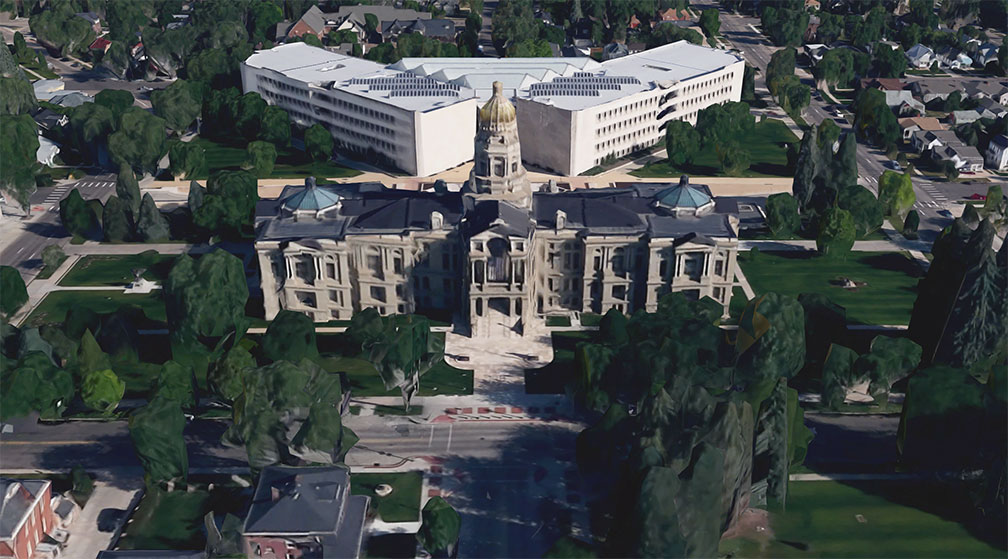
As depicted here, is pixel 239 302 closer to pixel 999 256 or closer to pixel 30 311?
pixel 30 311

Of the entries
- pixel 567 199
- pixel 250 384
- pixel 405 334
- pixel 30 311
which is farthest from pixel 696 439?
pixel 30 311

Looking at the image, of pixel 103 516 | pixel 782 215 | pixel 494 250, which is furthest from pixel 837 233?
pixel 103 516

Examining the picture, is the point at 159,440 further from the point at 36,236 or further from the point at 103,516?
the point at 36,236

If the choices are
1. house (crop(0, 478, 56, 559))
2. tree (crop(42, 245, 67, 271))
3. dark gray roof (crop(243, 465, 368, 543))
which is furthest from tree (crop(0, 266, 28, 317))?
dark gray roof (crop(243, 465, 368, 543))

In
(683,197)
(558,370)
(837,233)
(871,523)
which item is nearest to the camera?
(871,523)

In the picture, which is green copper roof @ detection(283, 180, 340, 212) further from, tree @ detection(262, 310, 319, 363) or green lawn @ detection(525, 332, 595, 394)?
green lawn @ detection(525, 332, 595, 394)

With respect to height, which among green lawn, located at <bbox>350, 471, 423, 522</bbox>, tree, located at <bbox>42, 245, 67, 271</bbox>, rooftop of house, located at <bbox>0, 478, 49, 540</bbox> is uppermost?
rooftop of house, located at <bbox>0, 478, 49, 540</bbox>
